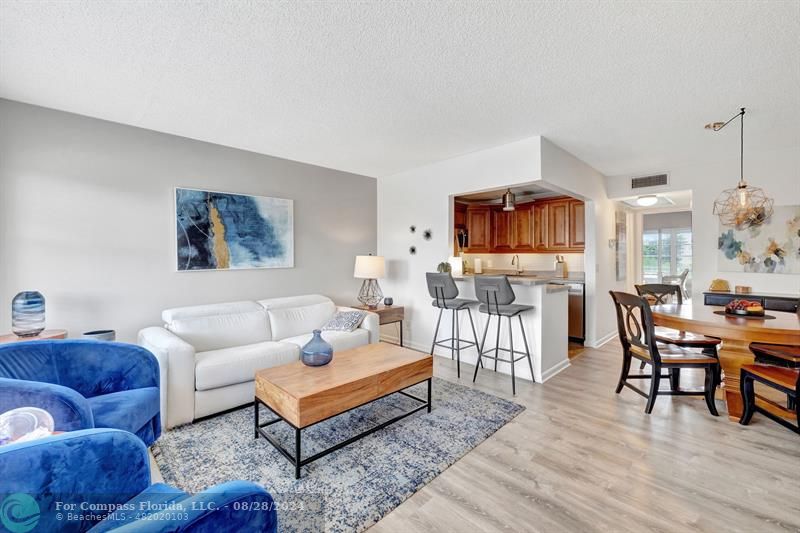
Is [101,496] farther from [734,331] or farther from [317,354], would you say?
[734,331]

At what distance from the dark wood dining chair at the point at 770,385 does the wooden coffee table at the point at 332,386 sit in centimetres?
230

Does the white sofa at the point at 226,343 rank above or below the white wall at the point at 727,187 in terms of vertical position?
below

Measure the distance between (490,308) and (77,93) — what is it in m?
3.83

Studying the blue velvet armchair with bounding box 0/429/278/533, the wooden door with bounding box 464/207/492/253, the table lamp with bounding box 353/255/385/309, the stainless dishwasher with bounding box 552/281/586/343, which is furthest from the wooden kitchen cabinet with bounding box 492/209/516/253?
the blue velvet armchair with bounding box 0/429/278/533

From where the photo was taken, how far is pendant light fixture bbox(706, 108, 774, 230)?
10.2ft

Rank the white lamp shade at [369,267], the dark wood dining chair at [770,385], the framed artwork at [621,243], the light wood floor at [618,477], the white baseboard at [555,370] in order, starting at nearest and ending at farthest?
1. the light wood floor at [618,477]
2. the dark wood dining chair at [770,385]
3. the white baseboard at [555,370]
4. the white lamp shade at [369,267]
5. the framed artwork at [621,243]

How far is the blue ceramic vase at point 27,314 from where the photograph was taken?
2.49 meters

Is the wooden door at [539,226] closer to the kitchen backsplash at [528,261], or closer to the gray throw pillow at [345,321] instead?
the kitchen backsplash at [528,261]

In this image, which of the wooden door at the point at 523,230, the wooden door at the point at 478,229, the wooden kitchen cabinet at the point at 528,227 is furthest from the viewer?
the wooden door at the point at 478,229

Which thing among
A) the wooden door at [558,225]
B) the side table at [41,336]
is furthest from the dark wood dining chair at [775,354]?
the side table at [41,336]

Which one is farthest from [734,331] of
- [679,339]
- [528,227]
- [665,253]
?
[665,253]

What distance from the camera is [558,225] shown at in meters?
5.59

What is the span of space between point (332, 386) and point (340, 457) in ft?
1.51

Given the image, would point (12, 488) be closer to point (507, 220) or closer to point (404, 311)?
point (404, 311)
